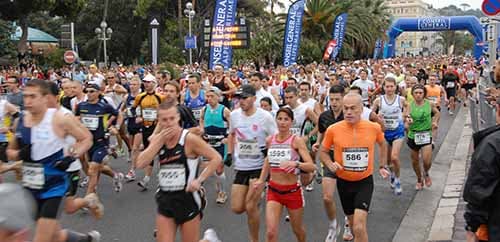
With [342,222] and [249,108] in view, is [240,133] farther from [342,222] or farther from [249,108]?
[342,222]

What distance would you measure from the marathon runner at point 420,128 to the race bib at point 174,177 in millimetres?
5476

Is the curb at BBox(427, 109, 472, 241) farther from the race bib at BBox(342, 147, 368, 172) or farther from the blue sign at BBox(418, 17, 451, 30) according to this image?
the blue sign at BBox(418, 17, 451, 30)

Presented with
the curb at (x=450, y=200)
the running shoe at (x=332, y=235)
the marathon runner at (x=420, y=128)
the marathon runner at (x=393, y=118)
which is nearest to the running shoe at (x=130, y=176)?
the marathon runner at (x=393, y=118)

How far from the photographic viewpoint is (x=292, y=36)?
25.0 meters

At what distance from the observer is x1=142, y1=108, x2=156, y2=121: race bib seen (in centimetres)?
1059

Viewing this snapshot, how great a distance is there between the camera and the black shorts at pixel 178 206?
546 centimetres

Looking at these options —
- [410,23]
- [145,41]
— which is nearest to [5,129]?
[410,23]

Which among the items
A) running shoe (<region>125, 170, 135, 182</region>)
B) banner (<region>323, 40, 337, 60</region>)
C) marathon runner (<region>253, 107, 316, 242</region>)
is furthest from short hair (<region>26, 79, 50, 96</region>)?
banner (<region>323, 40, 337, 60</region>)

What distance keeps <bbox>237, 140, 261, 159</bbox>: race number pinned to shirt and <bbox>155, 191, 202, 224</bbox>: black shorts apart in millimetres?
1736

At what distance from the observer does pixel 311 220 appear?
839cm

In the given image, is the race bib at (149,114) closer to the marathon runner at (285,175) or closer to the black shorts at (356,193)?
the marathon runner at (285,175)

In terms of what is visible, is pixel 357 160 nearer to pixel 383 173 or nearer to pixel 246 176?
pixel 383 173

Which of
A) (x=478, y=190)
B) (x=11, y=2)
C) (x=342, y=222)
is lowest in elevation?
(x=342, y=222)

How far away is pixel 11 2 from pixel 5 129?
93.5 feet
